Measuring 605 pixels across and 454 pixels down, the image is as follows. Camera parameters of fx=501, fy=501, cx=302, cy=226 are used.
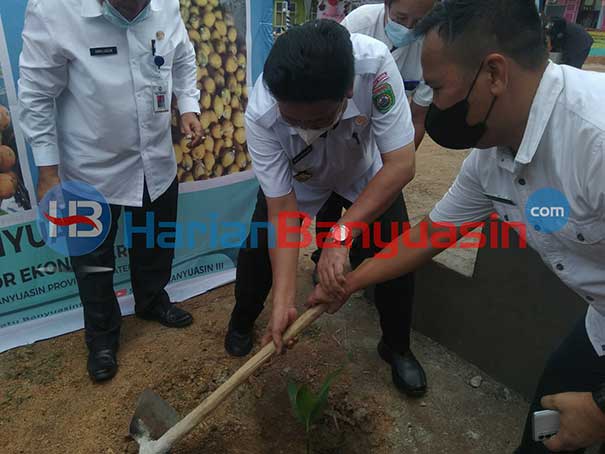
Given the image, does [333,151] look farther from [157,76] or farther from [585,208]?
[585,208]

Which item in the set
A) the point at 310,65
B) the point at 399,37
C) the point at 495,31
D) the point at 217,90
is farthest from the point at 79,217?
the point at 495,31

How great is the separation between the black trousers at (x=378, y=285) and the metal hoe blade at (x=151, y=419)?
24.2 inches

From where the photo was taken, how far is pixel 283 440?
197cm

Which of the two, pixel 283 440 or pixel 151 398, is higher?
pixel 151 398

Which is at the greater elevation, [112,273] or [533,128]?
[533,128]

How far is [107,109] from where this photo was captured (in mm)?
2014

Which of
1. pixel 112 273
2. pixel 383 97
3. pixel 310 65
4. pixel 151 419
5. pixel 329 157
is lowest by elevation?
pixel 151 419

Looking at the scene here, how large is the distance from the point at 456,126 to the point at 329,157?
2.46 feet

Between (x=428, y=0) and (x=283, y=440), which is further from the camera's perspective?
(x=428, y=0)

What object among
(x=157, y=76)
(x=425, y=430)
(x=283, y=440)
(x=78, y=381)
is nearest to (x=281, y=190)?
(x=157, y=76)

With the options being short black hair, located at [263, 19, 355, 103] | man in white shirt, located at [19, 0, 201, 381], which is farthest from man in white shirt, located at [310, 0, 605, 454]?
man in white shirt, located at [19, 0, 201, 381]

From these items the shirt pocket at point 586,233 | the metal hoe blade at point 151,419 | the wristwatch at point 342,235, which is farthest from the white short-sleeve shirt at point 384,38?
the metal hoe blade at point 151,419

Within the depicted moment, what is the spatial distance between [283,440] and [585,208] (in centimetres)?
142

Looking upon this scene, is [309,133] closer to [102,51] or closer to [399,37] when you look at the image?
[102,51]
